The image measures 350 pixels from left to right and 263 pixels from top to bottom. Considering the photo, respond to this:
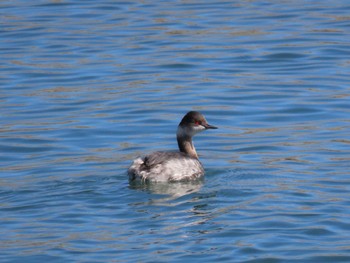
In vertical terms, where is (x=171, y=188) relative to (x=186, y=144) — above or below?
below

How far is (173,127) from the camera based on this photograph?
16156 millimetres

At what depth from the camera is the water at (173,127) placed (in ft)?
36.0

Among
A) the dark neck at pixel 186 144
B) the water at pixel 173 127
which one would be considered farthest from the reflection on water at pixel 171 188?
the dark neck at pixel 186 144

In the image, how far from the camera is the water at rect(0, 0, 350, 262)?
10977 mm

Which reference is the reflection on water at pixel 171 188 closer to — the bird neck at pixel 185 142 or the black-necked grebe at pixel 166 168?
the black-necked grebe at pixel 166 168

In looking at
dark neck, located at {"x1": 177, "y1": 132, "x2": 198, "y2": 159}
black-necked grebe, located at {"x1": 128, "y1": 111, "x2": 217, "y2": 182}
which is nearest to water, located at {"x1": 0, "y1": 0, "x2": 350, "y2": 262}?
black-necked grebe, located at {"x1": 128, "y1": 111, "x2": 217, "y2": 182}

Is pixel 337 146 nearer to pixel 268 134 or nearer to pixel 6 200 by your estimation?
pixel 268 134

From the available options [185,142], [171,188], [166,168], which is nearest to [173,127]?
[185,142]

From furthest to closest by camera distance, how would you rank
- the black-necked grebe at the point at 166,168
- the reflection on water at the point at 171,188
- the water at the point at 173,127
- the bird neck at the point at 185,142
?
1. the bird neck at the point at 185,142
2. the black-necked grebe at the point at 166,168
3. the reflection on water at the point at 171,188
4. the water at the point at 173,127

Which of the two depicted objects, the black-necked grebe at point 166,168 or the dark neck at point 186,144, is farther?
the dark neck at point 186,144

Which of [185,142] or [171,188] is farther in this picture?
[185,142]

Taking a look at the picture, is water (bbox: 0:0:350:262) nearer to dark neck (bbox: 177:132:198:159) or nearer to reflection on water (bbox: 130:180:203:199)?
reflection on water (bbox: 130:180:203:199)

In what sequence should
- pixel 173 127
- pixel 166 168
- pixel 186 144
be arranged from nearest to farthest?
pixel 166 168 → pixel 186 144 → pixel 173 127

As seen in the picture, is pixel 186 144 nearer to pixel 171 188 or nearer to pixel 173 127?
pixel 171 188
